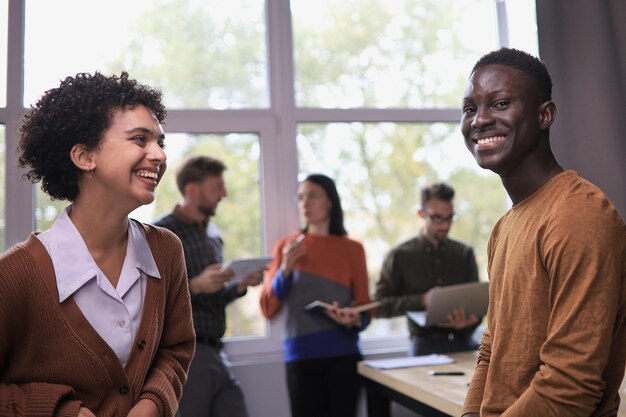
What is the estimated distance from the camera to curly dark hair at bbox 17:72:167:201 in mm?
1363

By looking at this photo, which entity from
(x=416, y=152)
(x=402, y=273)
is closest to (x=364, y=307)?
(x=402, y=273)

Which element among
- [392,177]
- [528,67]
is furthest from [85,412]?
[392,177]

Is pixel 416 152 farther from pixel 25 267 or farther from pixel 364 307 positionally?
pixel 25 267

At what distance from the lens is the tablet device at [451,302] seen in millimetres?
2971

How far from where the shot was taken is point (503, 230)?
1.37 m

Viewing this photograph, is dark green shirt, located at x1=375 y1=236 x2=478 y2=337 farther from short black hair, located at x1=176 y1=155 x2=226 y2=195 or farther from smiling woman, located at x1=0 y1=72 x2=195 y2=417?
smiling woman, located at x1=0 y1=72 x2=195 y2=417

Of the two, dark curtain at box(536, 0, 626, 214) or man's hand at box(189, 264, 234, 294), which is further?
man's hand at box(189, 264, 234, 294)

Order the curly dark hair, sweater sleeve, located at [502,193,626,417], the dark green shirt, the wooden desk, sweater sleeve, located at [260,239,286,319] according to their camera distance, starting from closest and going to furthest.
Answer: sweater sleeve, located at [502,193,626,417]
the curly dark hair
the wooden desk
sweater sleeve, located at [260,239,286,319]
the dark green shirt

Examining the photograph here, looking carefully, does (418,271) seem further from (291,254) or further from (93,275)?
Result: (93,275)

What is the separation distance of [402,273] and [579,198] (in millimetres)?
2276

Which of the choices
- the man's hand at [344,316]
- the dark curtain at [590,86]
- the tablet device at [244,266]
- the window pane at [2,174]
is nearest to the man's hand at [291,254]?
the tablet device at [244,266]

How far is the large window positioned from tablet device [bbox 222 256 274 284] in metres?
0.58

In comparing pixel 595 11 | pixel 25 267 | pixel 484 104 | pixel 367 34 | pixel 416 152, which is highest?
pixel 367 34

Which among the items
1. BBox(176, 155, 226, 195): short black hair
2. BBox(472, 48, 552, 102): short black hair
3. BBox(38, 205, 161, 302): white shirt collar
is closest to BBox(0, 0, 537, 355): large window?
BBox(176, 155, 226, 195): short black hair
